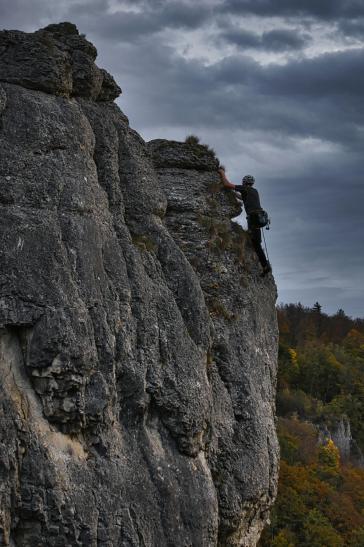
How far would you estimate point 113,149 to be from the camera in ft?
51.0

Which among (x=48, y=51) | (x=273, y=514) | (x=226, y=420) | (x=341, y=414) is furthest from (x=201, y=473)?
(x=341, y=414)

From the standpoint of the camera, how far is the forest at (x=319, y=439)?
5103cm

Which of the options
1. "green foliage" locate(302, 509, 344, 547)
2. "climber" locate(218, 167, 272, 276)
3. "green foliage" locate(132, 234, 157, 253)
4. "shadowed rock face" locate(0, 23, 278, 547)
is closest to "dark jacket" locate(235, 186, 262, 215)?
"climber" locate(218, 167, 272, 276)

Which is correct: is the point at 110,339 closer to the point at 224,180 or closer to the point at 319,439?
the point at 224,180

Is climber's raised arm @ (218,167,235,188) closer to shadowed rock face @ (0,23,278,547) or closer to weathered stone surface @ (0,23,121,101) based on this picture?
shadowed rock face @ (0,23,278,547)

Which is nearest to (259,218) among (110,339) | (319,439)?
(110,339)

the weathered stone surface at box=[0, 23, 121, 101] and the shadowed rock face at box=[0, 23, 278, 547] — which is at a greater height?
the weathered stone surface at box=[0, 23, 121, 101]

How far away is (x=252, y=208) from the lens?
19.1 m

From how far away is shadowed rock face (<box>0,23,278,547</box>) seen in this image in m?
11.4

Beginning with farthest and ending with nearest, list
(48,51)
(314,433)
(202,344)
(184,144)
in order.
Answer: (314,433)
(184,144)
(202,344)
(48,51)

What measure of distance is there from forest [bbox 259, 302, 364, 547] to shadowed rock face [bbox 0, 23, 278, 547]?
108 feet

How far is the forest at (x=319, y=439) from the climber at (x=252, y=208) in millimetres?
31345

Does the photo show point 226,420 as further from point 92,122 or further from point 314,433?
point 314,433

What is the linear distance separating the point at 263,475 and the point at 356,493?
53.4 metres
